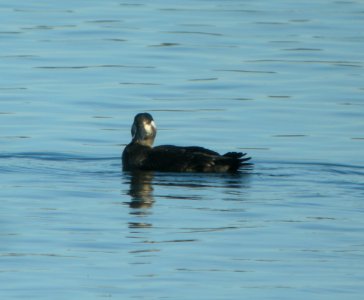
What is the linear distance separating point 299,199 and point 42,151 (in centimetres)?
399

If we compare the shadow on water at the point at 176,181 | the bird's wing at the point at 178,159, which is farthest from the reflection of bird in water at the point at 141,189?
the bird's wing at the point at 178,159

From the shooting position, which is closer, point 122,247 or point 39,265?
point 39,265

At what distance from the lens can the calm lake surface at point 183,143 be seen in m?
11.8

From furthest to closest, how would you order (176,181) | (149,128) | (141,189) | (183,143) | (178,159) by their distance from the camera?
(183,143), (149,128), (178,159), (176,181), (141,189)

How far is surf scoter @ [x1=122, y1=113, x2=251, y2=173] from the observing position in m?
16.6

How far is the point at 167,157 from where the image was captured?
16.9 m

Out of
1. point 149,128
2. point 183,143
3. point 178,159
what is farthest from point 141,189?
point 183,143

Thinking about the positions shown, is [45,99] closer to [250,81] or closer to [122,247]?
[250,81]

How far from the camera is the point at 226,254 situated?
40.8ft

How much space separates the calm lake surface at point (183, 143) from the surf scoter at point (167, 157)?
13 centimetres

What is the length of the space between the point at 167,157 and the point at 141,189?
103cm

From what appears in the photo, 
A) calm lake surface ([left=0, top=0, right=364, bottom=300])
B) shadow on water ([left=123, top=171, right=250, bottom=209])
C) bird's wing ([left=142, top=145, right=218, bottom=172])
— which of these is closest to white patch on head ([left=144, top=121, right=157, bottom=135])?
calm lake surface ([left=0, top=0, right=364, bottom=300])

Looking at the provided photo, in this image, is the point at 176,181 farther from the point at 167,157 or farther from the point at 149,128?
the point at 149,128

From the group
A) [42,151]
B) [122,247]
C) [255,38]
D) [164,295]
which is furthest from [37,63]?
[164,295]
